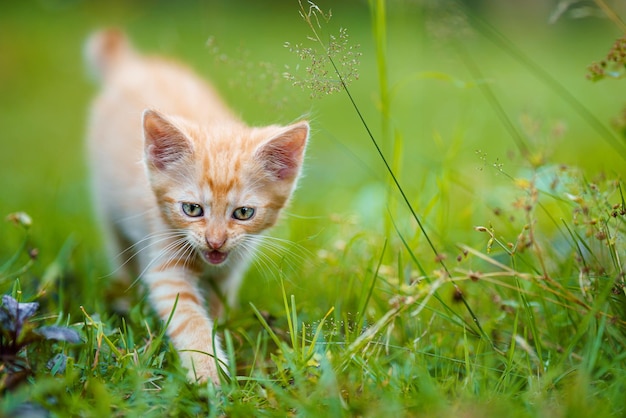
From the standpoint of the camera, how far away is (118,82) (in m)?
2.96

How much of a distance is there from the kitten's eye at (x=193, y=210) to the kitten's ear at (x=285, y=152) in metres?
0.23

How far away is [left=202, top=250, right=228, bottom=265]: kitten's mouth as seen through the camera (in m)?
1.89

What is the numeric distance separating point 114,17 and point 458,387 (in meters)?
6.77

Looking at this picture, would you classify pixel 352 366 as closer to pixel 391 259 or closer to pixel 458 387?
pixel 458 387

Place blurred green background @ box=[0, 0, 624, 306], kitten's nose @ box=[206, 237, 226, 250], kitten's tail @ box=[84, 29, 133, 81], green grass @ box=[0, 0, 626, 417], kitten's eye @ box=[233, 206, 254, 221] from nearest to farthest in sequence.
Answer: green grass @ box=[0, 0, 626, 417] < kitten's nose @ box=[206, 237, 226, 250] < kitten's eye @ box=[233, 206, 254, 221] < blurred green background @ box=[0, 0, 624, 306] < kitten's tail @ box=[84, 29, 133, 81]

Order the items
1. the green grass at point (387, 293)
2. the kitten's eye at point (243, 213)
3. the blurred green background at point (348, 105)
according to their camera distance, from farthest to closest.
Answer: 1. the blurred green background at point (348, 105)
2. the kitten's eye at point (243, 213)
3. the green grass at point (387, 293)

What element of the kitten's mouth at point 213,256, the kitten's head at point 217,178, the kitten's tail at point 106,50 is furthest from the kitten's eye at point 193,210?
the kitten's tail at point 106,50

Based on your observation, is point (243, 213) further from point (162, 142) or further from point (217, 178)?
point (162, 142)

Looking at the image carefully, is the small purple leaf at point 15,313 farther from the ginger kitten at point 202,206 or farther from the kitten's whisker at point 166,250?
the kitten's whisker at point 166,250

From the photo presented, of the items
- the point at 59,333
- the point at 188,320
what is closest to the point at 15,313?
the point at 59,333

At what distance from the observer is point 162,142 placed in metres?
1.93

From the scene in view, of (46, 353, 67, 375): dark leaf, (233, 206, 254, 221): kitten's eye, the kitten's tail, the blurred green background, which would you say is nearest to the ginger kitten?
(233, 206, 254, 221): kitten's eye

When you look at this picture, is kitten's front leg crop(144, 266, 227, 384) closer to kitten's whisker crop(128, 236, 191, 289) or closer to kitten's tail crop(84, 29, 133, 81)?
kitten's whisker crop(128, 236, 191, 289)

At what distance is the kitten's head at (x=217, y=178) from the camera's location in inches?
74.2
